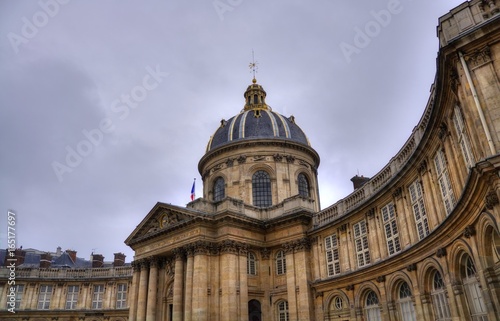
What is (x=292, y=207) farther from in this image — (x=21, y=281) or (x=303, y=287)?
(x=21, y=281)

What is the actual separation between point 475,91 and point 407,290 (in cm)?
1189

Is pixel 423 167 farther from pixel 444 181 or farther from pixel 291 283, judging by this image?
pixel 291 283

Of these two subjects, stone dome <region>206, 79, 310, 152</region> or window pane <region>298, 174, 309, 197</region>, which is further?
stone dome <region>206, 79, 310, 152</region>

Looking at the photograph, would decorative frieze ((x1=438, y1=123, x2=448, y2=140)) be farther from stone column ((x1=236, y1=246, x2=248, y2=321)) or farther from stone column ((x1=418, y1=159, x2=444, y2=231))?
stone column ((x1=236, y1=246, x2=248, y2=321))

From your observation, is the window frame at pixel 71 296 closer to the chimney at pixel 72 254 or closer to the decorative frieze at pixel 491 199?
the chimney at pixel 72 254

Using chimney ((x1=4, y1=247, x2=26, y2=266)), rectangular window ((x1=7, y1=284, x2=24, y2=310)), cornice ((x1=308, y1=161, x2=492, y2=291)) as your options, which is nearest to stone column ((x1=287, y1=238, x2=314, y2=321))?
cornice ((x1=308, y1=161, x2=492, y2=291))

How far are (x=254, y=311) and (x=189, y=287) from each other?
17.2ft

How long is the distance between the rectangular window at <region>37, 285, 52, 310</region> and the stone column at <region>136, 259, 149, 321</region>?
18802 millimetres

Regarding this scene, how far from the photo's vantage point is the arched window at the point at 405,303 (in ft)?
62.4

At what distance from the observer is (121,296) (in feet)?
145

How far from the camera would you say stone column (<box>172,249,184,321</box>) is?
26.9 metres

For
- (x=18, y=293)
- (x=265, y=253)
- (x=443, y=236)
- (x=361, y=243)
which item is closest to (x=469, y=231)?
(x=443, y=236)

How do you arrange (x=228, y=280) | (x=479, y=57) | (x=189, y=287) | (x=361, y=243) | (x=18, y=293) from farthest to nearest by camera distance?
(x=18, y=293) < (x=189, y=287) < (x=228, y=280) < (x=361, y=243) < (x=479, y=57)

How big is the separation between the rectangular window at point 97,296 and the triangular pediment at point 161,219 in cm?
1502
